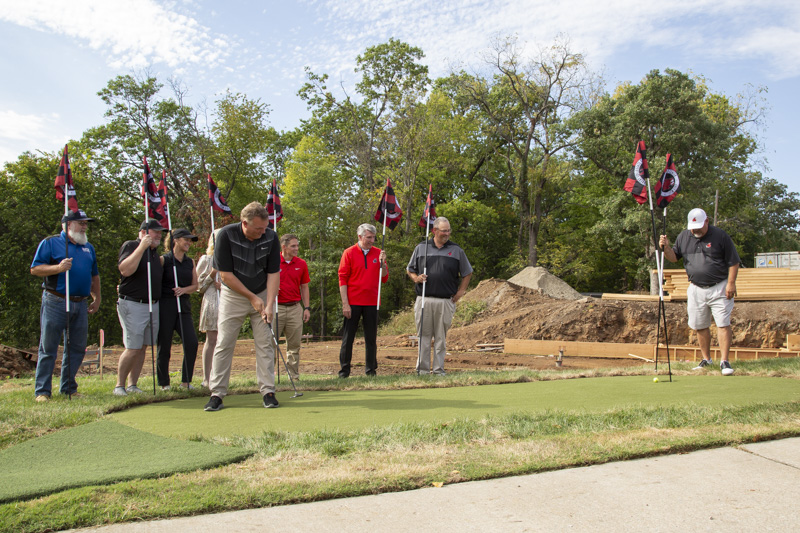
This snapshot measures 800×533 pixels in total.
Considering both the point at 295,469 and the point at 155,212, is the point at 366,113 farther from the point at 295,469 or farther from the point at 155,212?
the point at 295,469

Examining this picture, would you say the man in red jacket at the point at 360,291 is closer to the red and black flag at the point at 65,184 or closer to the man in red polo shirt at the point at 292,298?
the man in red polo shirt at the point at 292,298

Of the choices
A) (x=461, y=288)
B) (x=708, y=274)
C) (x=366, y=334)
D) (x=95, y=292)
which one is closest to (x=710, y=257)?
(x=708, y=274)

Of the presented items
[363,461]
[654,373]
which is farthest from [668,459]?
[654,373]

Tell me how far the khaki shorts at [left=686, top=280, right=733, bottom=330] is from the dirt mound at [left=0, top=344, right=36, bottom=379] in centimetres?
1138

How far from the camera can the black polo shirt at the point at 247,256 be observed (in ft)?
19.1

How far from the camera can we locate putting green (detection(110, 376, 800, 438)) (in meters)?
4.96

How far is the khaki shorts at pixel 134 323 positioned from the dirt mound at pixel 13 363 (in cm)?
614

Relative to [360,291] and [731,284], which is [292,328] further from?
[731,284]

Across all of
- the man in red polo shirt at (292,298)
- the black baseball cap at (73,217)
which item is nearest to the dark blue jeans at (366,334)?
the man in red polo shirt at (292,298)

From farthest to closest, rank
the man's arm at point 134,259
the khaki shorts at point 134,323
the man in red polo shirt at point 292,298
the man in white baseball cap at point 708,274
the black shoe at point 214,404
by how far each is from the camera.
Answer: the man in red polo shirt at point 292,298, the man in white baseball cap at point 708,274, the khaki shorts at point 134,323, the man's arm at point 134,259, the black shoe at point 214,404

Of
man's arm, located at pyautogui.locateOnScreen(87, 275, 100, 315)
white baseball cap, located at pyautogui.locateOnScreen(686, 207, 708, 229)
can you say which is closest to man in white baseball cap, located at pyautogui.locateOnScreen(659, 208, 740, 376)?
white baseball cap, located at pyautogui.locateOnScreen(686, 207, 708, 229)

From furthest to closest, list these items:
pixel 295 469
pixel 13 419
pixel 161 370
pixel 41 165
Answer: pixel 41 165
pixel 161 370
pixel 13 419
pixel 295 469

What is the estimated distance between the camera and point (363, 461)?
12.2 ft

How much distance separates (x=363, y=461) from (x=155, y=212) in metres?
5.66
